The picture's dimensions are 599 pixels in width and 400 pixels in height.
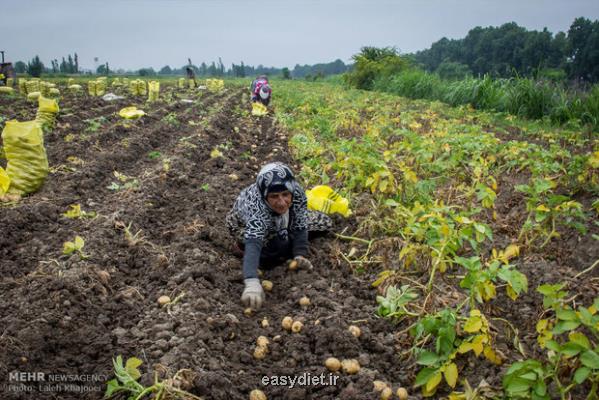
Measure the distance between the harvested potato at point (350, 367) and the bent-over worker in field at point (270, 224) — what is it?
71cm

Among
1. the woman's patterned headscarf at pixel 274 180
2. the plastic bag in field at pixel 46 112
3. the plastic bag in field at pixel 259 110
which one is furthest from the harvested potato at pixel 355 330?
the plastic bag in field at pixel 259 110

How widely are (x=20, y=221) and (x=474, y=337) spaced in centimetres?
365

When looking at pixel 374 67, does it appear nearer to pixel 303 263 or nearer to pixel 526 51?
pixel 303 263

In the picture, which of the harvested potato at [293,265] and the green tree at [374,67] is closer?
the harvested potato at [293,265]

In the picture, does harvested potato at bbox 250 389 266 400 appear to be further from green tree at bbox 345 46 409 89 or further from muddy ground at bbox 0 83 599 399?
green tree at bbox 345 46 409 89

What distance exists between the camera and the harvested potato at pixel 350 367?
195 centimetres

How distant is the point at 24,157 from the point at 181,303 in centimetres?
315

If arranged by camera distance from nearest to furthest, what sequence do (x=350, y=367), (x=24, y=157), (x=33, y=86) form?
(x=350, y=367) < (x=24, y=157) < (x=33, y=86)

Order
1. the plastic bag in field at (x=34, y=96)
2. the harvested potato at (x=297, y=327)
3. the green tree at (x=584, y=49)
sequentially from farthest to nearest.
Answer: the green tree at (x=584, y=49), the plastic bag in field at (x=34, y=96), the harvested potato at (x=297, y=327)

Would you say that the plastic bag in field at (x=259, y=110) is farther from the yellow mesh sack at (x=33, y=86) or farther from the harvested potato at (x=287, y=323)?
the harvested potato at (x=287, y=323)

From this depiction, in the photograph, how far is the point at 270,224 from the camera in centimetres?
281

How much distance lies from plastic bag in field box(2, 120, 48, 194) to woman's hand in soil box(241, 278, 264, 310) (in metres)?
3.16

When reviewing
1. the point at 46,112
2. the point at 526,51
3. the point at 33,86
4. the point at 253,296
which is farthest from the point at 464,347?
the point at 526,51

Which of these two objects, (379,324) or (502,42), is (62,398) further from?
(502,42)
